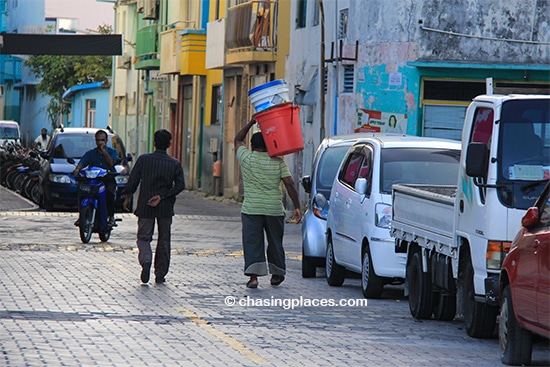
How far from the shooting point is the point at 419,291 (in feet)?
42.6

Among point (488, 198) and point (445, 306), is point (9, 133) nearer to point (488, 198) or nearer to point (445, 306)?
point (445, 306)

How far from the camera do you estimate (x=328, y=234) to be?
16781 mm

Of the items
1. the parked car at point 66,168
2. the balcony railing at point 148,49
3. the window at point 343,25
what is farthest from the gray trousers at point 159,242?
the balcony railing at point 148,49

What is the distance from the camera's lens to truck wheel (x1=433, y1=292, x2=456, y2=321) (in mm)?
13070

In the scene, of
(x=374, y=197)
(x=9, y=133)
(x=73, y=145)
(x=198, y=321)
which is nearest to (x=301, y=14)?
(x=73, y=145)

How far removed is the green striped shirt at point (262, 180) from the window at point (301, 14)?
20.2 m

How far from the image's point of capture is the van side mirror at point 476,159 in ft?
35.2

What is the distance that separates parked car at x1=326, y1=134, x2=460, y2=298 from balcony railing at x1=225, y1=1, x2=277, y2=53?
20.6 m

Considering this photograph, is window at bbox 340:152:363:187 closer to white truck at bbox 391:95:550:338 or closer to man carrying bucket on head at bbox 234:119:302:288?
man carrying bucket on head at bbox 234:119:302:288

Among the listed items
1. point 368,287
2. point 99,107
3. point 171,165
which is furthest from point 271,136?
point 99,107

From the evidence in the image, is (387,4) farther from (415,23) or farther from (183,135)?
(183,135)

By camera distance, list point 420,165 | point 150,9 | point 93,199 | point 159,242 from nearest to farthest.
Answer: point 159,242
point 420,165
point 93,199
point 150,9

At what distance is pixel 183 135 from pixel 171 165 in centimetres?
3334

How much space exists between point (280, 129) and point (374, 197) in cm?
177
